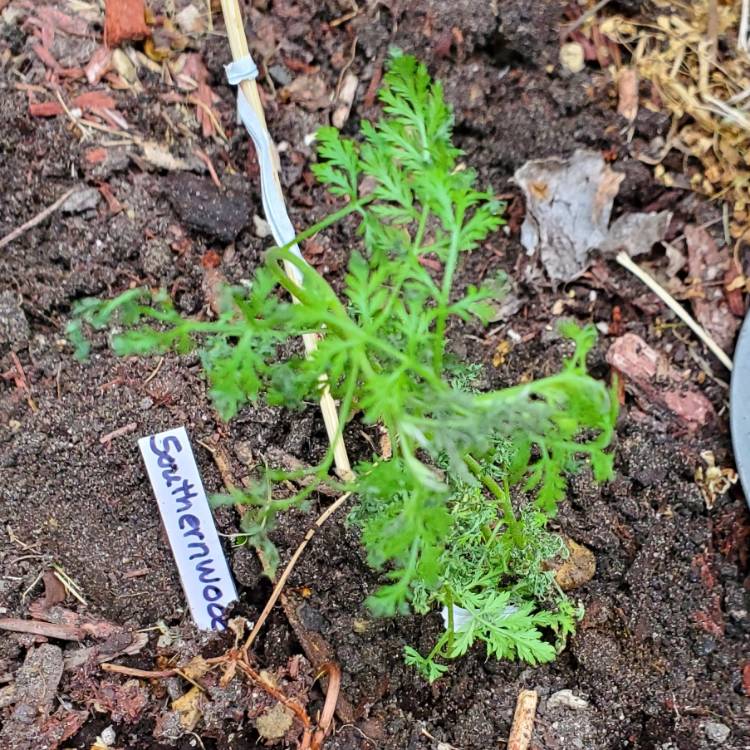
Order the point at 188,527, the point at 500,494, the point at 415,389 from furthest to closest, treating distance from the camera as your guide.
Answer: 1. the point at 188,527
2. the point at 500,494
3. the point at 415,389

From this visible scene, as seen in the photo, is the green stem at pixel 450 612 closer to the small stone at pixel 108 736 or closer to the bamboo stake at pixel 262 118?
the bamboo stake at pixel 262 118

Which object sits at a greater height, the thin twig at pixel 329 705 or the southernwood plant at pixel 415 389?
the southernwood plant at pixel 415 389

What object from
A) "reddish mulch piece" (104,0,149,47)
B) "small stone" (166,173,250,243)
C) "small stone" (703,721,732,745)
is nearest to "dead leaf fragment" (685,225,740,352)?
"small stone" (703,721,732,745)

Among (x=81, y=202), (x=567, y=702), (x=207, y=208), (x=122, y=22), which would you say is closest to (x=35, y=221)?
(x=81, y=202)

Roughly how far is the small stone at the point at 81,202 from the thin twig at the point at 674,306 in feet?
4.49

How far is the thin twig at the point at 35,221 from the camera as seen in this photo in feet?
6.75

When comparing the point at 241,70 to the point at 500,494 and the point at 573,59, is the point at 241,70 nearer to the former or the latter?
the point at 573,59

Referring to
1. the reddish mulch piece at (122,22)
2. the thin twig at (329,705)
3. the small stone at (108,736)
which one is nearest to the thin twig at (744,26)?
the reddish mulch piece at (122,22)

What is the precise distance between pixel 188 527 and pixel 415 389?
85cm

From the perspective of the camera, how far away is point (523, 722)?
189cm

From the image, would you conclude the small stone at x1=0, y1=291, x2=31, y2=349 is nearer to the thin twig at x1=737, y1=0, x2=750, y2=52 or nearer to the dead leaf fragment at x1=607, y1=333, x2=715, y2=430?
the dead leaf fragment at x1=607, y1=333, x2=715, y2=430

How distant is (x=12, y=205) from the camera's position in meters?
2.07

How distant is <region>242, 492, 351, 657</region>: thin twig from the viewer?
1935mm

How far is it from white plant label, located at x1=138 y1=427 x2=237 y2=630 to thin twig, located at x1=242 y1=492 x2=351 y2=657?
75mm
